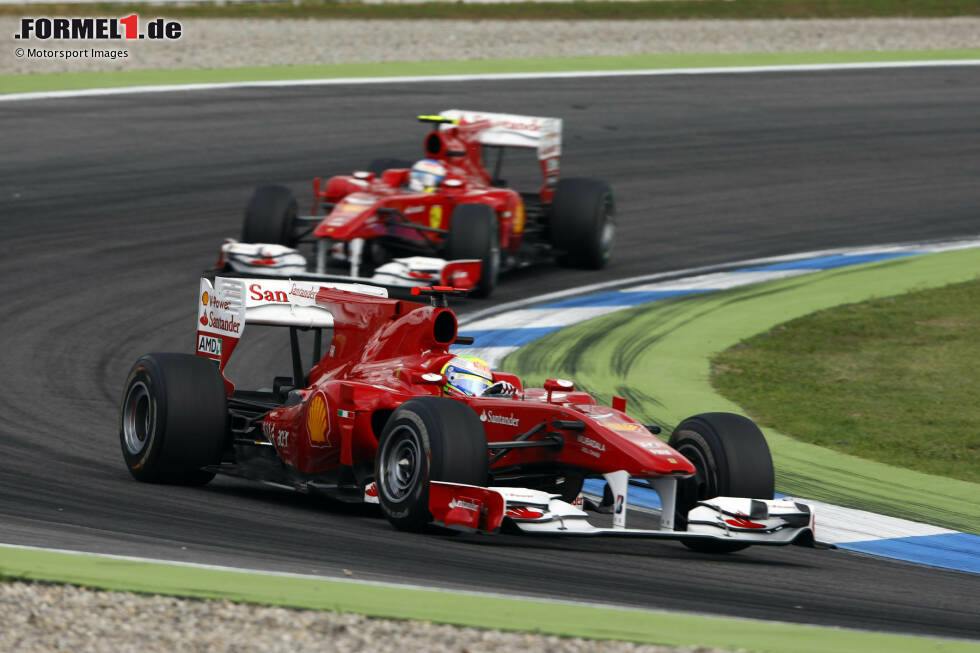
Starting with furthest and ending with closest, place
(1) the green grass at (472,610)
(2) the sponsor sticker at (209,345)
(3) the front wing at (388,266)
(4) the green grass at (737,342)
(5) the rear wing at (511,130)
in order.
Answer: (5) the rear wing at (511,130)
(3) the front wing at (388,266)
(2) the sponsor sticker at (209,345)
(4) the green grass at (737,342)
(1) the green grass at (472,610)

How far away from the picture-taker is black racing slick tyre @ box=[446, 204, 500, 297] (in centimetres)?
1653

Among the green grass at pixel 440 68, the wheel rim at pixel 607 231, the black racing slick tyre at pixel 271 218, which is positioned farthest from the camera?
the green grass at pixel 440 68

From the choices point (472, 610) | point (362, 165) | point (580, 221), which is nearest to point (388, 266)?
point (580, 221)

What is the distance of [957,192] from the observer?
23.4 metres

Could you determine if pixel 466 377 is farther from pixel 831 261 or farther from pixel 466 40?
pixel 466 40

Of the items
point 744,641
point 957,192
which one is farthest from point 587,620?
point 957,192

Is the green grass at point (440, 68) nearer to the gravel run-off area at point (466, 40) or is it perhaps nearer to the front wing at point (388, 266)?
the gravel run-off area at point (466, 40)

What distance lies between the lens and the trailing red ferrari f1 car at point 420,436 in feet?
26.9

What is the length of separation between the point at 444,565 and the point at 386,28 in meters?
26.0

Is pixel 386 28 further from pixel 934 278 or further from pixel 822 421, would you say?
pixel 822 421

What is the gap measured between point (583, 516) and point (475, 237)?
8.68 meters

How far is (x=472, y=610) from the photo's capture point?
262 inches

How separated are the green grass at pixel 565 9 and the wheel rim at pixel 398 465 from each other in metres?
26.0

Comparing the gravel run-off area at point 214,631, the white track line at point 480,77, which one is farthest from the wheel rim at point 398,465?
the white track line at point 480,77
